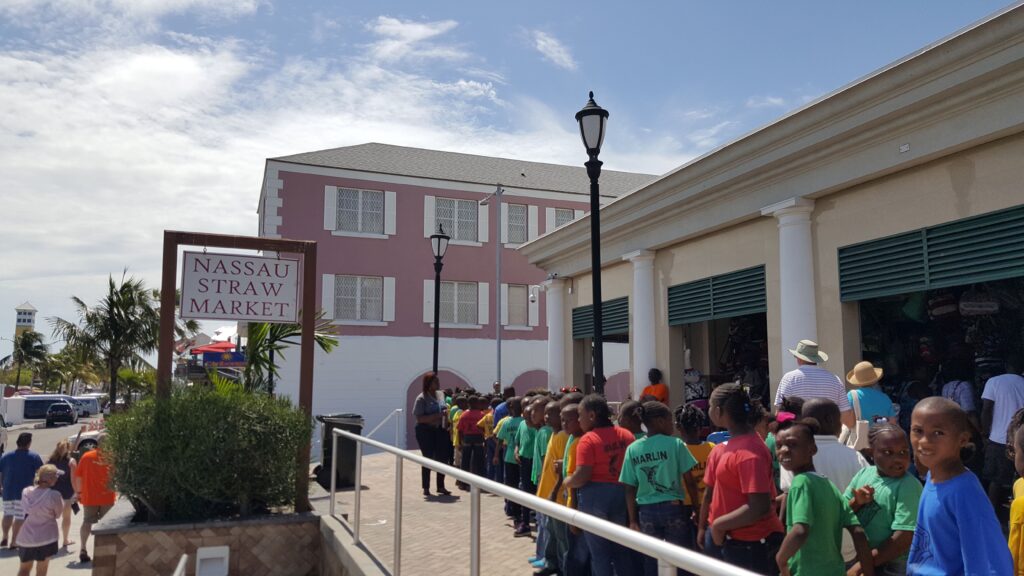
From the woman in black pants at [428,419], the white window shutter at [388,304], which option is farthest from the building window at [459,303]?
the woman in black pants at [428,419]

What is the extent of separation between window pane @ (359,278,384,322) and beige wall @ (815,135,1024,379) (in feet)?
64.3

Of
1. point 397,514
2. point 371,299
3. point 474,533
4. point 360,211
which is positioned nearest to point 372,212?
point 360,211

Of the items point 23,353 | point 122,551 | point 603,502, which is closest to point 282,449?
point 122,551

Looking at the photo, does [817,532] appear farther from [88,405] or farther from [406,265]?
[88,405]

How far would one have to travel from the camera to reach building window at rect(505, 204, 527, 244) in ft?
94.5

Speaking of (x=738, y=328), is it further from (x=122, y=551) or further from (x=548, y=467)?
(x=122, y=551)

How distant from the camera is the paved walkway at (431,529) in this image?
4355mm

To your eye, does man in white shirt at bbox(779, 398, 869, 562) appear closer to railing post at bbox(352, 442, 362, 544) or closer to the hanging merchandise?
railing post at bbox(352, 442, 362, 544)

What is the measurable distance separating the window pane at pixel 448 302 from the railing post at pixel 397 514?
21.7 meters

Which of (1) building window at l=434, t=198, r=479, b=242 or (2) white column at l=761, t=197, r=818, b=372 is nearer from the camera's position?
(2) white column at l=761, t=197, r=818, b=372

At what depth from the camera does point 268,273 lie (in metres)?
9.00

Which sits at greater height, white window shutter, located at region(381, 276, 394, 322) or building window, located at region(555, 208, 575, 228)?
building window, located at region(555, 208, 575, 228)

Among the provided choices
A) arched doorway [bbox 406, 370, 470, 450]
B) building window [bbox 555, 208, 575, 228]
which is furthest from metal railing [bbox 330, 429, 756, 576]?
building window [bbox 555, 208, 575, 228]

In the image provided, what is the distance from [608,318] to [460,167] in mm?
17381
